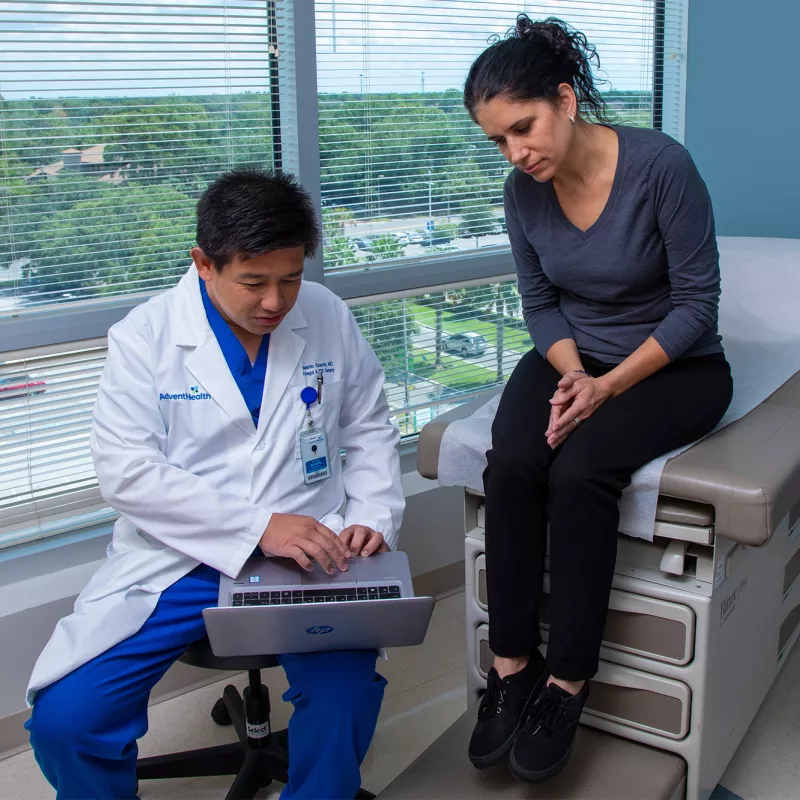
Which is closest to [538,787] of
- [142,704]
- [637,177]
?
[142,704]

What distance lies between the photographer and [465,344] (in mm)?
2828

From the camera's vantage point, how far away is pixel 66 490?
2.07 meters

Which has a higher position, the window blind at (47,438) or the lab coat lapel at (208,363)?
the lab coat lapel at (208,363)

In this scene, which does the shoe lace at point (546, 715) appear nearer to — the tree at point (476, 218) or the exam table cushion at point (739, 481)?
the exam table cushion at point (739, 481)

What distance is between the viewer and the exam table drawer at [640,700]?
5.13 ft

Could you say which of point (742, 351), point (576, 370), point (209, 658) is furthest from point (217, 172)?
point (742, 351)

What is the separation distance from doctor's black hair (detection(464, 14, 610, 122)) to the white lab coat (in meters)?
0.51

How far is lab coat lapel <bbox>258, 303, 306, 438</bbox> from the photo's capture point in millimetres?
1645

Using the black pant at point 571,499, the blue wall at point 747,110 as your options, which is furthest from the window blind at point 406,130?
the black pant at point 571,499

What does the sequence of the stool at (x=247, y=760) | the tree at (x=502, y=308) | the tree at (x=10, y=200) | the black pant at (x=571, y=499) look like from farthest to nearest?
1. the tree at (x=502, y=308)
2. the tree at (x=10, y=200)
3. the stool at (x=247, y=760)
4. the black pant at (x=571, y=499)

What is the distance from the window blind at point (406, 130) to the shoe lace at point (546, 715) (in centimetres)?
136

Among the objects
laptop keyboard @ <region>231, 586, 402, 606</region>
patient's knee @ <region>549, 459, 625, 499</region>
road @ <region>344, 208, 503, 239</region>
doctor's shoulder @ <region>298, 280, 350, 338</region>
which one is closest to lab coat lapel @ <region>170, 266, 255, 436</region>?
doctor's shoulder @ <region>298, 280, 350, 338</region>

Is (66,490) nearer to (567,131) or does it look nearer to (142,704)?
(142,704)

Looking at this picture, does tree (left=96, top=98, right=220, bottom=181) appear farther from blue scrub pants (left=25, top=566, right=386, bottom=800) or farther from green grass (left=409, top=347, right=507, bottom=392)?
blue scrub pants (left=25, top=566, right=386, bottom=800)
